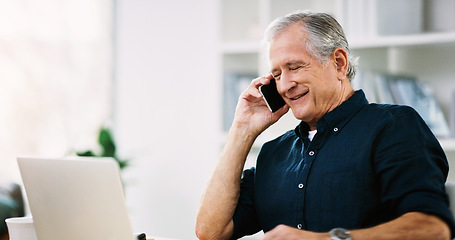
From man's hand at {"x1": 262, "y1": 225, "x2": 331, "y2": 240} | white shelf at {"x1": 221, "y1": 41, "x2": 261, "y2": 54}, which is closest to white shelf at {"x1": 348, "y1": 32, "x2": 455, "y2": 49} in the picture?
white shelf at {"x1": 221, "y1": 41, "x2": 261, "y2": 54}

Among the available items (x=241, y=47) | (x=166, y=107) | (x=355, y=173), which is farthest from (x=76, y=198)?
(x=166, y=107)

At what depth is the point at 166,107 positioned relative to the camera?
13.2 feet

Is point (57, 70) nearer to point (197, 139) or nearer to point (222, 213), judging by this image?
point (197, 139)

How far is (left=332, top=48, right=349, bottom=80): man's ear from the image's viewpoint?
179 centimetres

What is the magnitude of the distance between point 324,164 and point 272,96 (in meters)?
0.39

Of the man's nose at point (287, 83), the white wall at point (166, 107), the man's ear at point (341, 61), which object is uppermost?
the man's ear at point (341, 61)

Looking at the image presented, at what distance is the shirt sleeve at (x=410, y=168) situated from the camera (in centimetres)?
146

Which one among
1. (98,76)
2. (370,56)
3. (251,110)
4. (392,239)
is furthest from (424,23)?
(98,76)

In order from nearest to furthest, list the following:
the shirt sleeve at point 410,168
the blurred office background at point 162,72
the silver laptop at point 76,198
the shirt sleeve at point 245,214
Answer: the silver laptop at point 76,198 < the shirt sleeve at point 410,168 < the shirt sleeve at point 245,214 < the blurred office background at point 162,72

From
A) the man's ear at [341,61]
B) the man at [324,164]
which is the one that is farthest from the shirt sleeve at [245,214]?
the man's ear at [341,61]

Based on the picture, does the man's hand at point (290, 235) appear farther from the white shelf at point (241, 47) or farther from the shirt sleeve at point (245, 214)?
the white shelf at point (241, 47)

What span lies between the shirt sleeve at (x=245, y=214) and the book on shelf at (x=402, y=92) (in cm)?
141

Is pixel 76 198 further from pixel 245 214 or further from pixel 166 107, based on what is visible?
pixel 166 107

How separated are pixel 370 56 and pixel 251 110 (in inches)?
59.7
